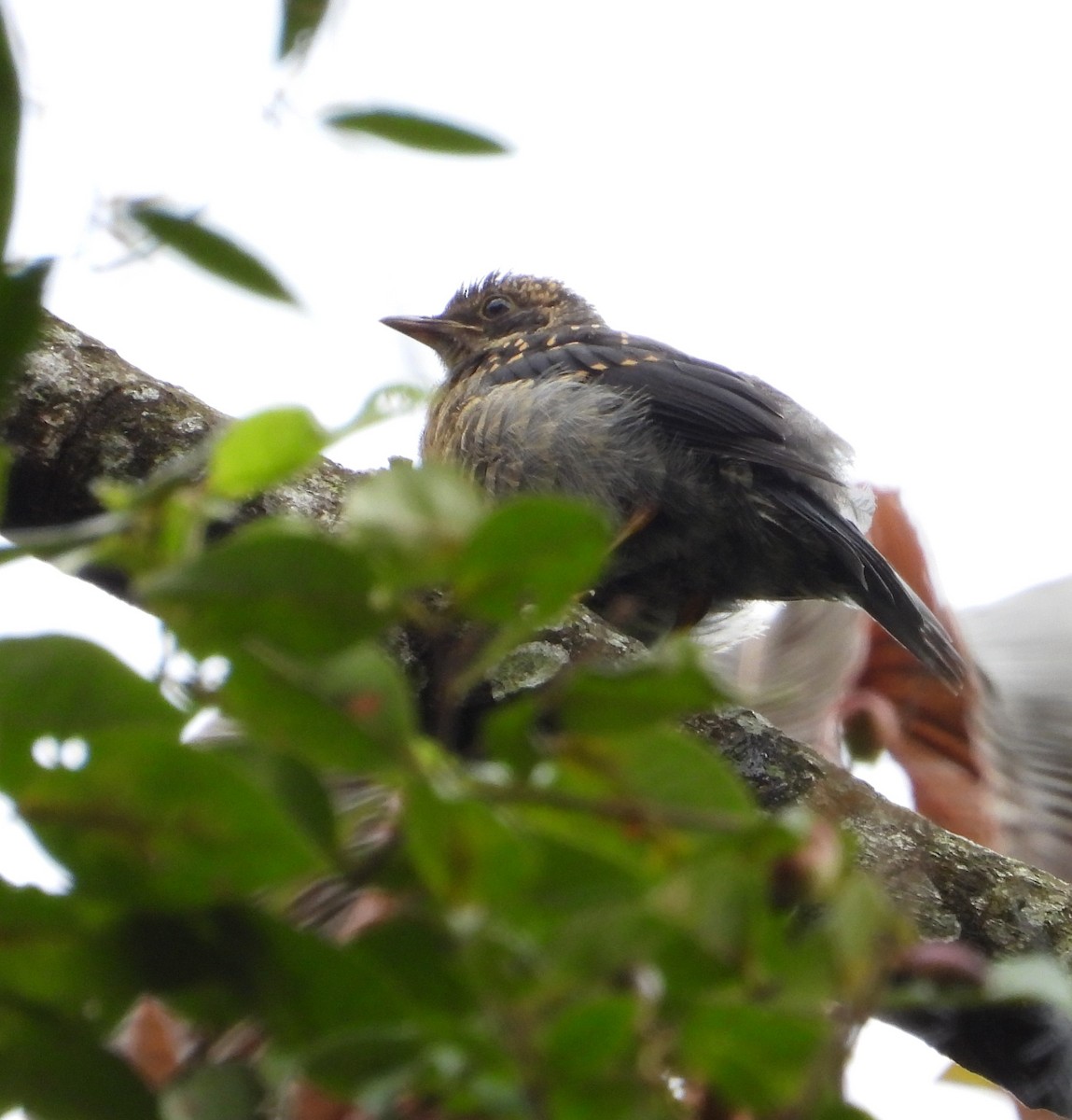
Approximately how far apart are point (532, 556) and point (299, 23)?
18.3 inches

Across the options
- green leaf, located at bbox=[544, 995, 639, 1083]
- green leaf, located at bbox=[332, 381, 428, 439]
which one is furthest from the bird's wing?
green leaf, located at bbox=[544, 995, 639, 1083]

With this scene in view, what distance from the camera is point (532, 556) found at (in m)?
0.71

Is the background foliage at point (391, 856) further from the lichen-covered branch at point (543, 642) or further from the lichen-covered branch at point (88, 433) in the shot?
the lichen-covered branch at point (88, 433)

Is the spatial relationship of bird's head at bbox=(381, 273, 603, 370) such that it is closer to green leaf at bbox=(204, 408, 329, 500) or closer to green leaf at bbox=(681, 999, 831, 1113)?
green leaf at bbox=(204, 408, 329, 500)

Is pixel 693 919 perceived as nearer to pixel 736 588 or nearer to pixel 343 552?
pixel 343 552

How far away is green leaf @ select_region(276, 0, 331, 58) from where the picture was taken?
3.18 ft

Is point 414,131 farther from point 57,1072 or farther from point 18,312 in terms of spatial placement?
point 57,1072

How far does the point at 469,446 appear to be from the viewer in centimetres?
425

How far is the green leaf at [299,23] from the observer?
97 centimetres

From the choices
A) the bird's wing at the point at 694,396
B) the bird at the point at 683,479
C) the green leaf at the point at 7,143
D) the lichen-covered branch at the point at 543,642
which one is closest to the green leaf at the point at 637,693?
the green leaf at the point at 7,143

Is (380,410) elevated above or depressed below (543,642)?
above

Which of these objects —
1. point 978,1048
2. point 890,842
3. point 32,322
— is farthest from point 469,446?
point 32,322

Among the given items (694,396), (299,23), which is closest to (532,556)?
(299,23)

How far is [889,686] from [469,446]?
1.42 m
